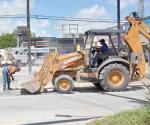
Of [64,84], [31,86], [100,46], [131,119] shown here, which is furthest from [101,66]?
[131,119]

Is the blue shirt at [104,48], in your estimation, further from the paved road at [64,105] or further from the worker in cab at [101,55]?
the paved road at [64,105]

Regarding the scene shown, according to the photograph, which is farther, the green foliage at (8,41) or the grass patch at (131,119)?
the green foliage at (8,41)

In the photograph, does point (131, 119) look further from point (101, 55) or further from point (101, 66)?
point (101, 55)

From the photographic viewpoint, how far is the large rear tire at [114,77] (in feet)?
65.6

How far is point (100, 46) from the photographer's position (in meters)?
20.6

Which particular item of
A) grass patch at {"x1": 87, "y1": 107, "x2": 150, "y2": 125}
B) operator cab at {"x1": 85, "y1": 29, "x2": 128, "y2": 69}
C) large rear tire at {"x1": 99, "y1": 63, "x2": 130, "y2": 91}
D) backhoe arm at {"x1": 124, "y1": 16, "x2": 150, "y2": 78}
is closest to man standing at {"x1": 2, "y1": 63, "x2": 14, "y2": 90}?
operator cab at {"x1": 85, "y1": 29, "x2": 128, "y2": 69}

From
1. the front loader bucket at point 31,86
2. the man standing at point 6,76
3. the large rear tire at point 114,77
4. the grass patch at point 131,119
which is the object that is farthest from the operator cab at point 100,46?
the grass patch at point 131,119

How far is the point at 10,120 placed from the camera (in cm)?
1196

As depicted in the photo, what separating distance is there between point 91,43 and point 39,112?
25.0 feet

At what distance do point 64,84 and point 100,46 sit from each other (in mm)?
2445

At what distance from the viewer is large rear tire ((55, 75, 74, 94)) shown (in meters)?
19.7

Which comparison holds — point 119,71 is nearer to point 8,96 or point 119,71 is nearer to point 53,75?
point 53,75

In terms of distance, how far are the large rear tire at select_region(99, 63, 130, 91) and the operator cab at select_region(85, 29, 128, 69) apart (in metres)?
0.63

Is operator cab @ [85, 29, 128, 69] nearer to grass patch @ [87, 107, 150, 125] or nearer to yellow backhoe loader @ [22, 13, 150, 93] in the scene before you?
yellow backhoe loader @ [22, 13, 150, 93]
